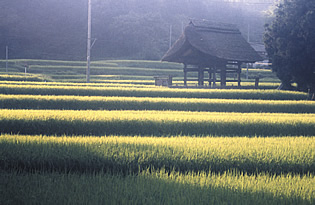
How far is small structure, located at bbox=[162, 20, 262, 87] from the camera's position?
22.9 meters

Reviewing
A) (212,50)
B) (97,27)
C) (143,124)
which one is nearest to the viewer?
(143,124)

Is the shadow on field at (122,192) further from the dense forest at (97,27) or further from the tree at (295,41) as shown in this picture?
the dense forest at (97,27)

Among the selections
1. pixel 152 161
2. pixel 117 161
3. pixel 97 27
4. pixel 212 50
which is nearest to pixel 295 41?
pixel 212 50

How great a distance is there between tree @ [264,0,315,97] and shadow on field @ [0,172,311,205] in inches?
732

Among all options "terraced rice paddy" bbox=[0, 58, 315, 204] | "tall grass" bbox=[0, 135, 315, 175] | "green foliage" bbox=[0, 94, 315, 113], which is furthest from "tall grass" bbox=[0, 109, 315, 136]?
"green foliage" bbox=[0, 94, 315, 113]

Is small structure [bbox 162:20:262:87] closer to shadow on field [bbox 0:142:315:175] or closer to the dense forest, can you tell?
shadow on field [bbox 0:142:315:175]

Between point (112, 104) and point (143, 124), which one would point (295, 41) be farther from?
point (143, 124)

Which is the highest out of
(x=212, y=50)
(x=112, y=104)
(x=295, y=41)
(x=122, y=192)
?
(x=295, y=41)

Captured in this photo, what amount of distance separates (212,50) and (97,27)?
45293mm

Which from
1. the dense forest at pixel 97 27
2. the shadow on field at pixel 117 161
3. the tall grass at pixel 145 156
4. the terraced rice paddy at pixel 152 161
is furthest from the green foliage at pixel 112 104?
the dense forest at pixel 97 27

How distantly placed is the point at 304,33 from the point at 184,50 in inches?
330

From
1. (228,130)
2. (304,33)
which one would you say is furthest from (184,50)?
(228,130)

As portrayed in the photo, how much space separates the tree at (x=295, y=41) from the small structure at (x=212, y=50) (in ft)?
7.05

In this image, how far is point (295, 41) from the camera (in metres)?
21.3
